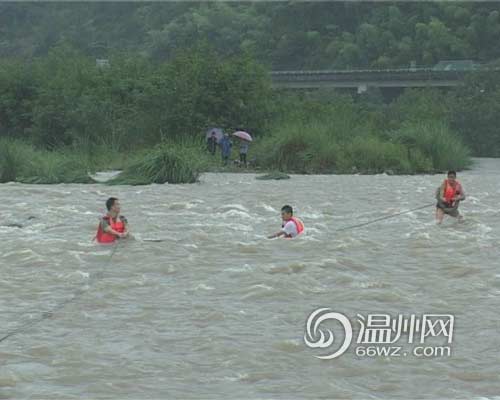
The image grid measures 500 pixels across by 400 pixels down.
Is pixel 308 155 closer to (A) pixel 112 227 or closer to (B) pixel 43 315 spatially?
(A) pixel 112 227

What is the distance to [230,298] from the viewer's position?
13.6 m

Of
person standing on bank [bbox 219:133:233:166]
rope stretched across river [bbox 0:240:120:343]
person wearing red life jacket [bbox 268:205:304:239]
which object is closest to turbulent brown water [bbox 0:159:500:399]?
rope stretched across river [bbox 0:240:120:343]

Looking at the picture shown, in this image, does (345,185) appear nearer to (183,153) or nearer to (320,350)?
(183,153)

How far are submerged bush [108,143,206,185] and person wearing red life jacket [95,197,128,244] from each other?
12272 millimetres

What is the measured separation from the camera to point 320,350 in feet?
36.9

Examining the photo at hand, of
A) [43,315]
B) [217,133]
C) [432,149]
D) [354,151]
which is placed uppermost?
[217,133]

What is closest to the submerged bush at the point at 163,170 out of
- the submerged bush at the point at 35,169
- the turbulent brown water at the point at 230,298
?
the submerged bush at the point at 35,169

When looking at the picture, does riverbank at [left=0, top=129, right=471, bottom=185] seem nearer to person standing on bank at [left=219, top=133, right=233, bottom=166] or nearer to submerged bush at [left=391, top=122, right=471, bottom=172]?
submerged bush at [left=391, top=122, right=471, bottom=172]

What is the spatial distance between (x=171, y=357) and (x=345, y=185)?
68.7ft

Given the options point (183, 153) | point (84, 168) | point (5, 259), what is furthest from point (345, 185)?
point (5, 259)

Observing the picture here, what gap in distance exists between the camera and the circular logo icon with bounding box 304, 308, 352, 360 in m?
11.3

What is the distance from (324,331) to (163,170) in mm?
18980

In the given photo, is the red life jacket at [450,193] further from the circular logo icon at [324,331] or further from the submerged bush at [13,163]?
the submerged bush at [13,163]

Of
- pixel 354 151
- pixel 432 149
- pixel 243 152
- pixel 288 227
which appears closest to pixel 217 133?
pixel 243 152
